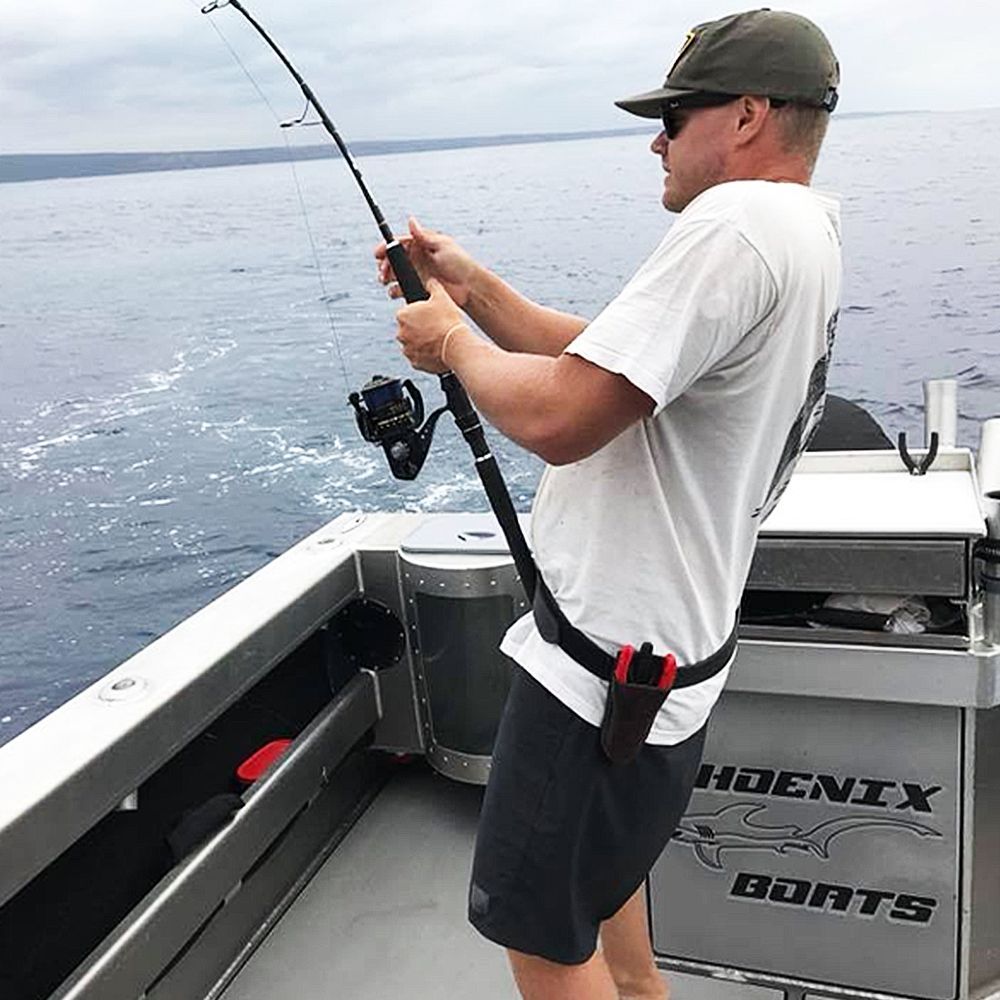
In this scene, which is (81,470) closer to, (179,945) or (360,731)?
(360,731)

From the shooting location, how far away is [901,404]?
5.25 meters

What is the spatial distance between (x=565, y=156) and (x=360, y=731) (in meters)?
3.33

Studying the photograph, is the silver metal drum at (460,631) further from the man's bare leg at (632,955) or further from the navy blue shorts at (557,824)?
the navy blue shorts at (557,824)

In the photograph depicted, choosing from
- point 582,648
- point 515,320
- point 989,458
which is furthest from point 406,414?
point 989,458

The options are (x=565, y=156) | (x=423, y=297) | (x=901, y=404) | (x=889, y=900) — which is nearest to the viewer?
(x=423, y=297)

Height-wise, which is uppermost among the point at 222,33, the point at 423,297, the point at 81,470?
the point at 222,33

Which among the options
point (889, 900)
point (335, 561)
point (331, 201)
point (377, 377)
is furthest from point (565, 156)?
point (889, 900)

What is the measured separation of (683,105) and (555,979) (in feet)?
2.84

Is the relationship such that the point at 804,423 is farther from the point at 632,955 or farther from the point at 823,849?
the point at 632,955

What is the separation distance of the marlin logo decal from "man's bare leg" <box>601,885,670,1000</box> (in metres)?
0.11

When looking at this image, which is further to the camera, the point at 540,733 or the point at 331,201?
the point at 331,201

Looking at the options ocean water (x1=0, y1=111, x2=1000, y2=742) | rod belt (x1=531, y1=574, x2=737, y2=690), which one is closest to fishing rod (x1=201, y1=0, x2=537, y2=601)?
rod belt (x1=531, y1=574, x2=737, y2=690)

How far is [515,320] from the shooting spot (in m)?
1.31

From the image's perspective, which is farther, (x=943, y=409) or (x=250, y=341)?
(x=250, y=341)
